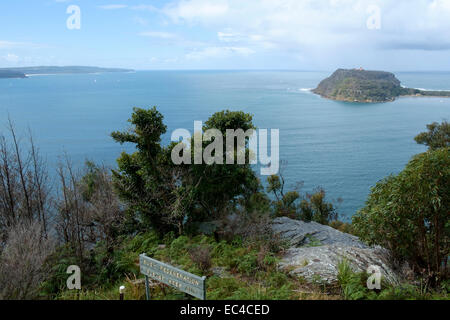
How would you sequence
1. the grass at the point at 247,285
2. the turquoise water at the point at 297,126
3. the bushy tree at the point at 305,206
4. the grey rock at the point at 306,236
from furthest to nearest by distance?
1. the turquoise water at the point at 297,126
2. the bushy tree at the point at 305,206
3. the grey rock at the point at 306,236
4. the grass at the point at 247,285

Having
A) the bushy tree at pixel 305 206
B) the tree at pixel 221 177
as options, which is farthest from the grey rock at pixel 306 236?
the bushy tree at pixel 305 206

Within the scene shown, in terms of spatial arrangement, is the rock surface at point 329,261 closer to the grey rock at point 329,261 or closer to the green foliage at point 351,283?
the grey rock at point 329,261

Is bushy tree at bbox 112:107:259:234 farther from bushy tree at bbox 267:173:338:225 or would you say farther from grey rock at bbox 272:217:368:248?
bushy tree at bbox 267:173:338:225

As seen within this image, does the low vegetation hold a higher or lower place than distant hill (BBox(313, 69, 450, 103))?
lower

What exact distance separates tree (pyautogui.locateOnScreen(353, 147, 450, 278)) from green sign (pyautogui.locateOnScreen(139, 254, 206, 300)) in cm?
467

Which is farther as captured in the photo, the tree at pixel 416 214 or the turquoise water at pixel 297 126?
the turquoise water at pixel 297 126

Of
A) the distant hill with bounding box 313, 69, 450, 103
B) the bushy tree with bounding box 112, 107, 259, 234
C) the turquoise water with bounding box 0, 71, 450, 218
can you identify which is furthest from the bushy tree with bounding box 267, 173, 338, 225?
the distant hill with bounding box 313, 69, 450, 103

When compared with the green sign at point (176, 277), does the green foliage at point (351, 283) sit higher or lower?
lower

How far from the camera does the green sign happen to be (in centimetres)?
560

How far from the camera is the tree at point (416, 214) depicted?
7219 millimetres

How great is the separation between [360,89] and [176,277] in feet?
467

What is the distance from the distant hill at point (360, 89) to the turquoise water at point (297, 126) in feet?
27.0

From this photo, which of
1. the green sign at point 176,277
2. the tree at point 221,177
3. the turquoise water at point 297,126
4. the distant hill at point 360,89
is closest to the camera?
the green sign at point 176,277
